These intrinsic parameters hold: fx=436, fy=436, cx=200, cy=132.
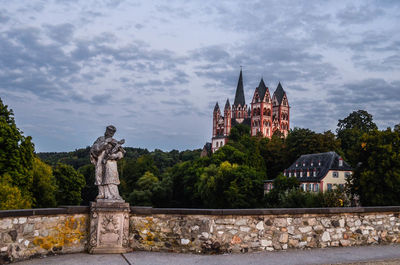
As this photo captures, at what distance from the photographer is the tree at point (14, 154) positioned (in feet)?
101

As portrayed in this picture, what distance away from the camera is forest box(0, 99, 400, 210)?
32.6 metres

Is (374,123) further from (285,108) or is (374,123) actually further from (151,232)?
(151,232)

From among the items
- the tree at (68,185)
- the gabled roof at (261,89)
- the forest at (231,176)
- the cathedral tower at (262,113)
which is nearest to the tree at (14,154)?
the forest at (231,176)

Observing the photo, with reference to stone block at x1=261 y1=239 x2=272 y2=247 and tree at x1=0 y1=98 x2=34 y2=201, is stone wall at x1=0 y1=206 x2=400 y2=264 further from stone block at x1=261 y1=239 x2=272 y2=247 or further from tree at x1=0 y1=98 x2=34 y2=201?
tree at x1=0 y1=98 x2=34 y2=201

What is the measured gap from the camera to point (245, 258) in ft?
31.3

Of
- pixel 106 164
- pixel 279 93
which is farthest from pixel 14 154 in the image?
pixel 279 93

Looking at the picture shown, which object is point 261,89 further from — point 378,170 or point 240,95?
point 378,170

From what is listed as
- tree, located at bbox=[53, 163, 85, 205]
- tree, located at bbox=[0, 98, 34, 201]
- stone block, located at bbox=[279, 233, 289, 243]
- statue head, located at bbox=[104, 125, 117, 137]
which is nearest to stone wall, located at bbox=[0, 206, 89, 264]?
statue head, located at bbox=[104, 125, 117, 137]

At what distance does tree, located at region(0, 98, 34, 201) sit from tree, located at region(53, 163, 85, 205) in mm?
17981

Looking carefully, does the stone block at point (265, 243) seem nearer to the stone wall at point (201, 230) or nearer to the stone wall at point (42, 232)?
the stone wall at point (201, 230)

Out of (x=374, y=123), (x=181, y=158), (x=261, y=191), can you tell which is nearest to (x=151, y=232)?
(x=261, y=191)

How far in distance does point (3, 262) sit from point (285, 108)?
169m

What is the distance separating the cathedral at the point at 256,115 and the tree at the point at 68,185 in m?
110

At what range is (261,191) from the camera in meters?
64.9
